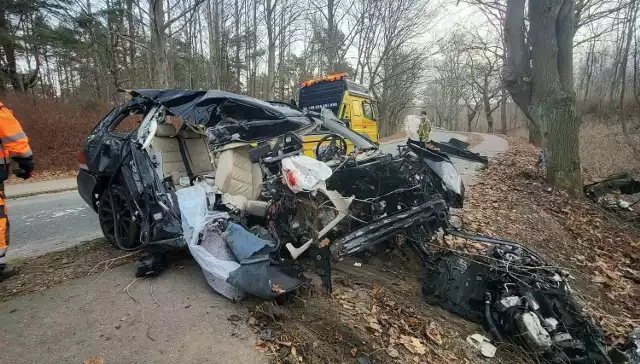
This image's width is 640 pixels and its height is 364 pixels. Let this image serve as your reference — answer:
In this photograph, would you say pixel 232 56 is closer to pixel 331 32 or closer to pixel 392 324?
pixel 331 32

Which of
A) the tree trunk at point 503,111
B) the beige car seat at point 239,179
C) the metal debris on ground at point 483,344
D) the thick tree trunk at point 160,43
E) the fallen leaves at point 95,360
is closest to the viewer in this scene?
the fallen leaves at point 95,360

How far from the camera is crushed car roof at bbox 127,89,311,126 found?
3463 mm

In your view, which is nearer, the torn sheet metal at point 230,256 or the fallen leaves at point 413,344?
the fallen leaves at point 413,344

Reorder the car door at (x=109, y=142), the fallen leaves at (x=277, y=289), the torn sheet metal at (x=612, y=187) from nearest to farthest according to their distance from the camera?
1. the fallen leaves at (x=277, y=289)
2. the car door at (x=109, y=142)
3. the torn sheet metal at (x=612, y=187)

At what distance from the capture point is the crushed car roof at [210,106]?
3.46m

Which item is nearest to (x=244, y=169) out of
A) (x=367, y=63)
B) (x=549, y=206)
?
(x=549, y=206)

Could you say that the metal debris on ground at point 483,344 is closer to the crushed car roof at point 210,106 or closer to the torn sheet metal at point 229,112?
the torn sheet metal at point 229,112

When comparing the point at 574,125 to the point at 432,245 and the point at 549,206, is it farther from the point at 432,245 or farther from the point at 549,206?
the point at 432,245

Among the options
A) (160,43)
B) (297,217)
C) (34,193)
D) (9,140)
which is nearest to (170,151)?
(9,140)

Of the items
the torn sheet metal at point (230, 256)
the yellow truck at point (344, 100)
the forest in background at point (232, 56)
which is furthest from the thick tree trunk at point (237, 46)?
the torn sheet metal at point (230, 256)

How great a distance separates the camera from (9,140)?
129 inches

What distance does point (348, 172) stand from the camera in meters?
3.79

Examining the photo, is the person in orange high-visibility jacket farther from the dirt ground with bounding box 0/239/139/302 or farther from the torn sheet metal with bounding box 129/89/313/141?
the torn sheet metal with bounding box 129/89/313/141

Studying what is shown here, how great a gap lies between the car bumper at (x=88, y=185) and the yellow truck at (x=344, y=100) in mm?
7951
